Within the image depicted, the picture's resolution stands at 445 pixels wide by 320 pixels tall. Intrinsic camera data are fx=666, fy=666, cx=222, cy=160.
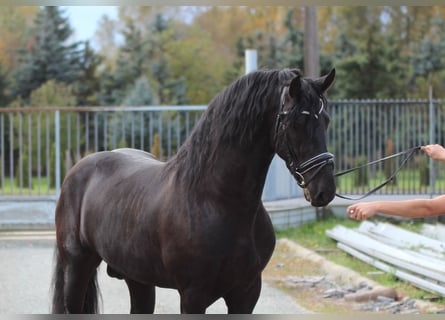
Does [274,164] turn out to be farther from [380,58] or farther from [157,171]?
[380,58]

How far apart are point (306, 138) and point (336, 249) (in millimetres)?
6365

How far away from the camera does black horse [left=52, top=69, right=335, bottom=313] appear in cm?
303

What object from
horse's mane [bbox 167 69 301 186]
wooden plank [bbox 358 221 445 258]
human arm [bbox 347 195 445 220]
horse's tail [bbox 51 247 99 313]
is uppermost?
horse's mane [bbox 167 69 301 186]

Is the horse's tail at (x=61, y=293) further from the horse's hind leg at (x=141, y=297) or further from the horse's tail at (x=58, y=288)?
the horse's hind leg at (x=141, y=297)

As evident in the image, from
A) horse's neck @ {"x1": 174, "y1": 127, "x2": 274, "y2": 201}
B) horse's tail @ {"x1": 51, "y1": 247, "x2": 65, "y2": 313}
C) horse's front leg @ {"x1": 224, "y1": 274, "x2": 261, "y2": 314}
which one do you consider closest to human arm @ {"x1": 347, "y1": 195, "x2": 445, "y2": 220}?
horse's neck @ {"x1": 174, "y1": 127, "x2": 274, "y2": 201}

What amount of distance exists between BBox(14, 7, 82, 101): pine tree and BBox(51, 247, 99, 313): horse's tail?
2333 cm

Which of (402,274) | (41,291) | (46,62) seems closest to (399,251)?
(402,274)

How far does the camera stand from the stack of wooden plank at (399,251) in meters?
6.46

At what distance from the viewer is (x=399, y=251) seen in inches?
295

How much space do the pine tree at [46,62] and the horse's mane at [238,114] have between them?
24630 mm

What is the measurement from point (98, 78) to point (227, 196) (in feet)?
84.2

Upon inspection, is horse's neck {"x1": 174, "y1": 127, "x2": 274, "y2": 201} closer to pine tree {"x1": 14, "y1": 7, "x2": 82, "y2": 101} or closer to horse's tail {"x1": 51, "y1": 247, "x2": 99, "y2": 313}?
horse's tail {"x1": 51, "y1": 247, "x2": 99, "y2": 313}

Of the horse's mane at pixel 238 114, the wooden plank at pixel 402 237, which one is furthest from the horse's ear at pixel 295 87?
the wooden plank at pixel 402 237

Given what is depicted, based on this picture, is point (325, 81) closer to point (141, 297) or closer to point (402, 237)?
point (141, 297)
